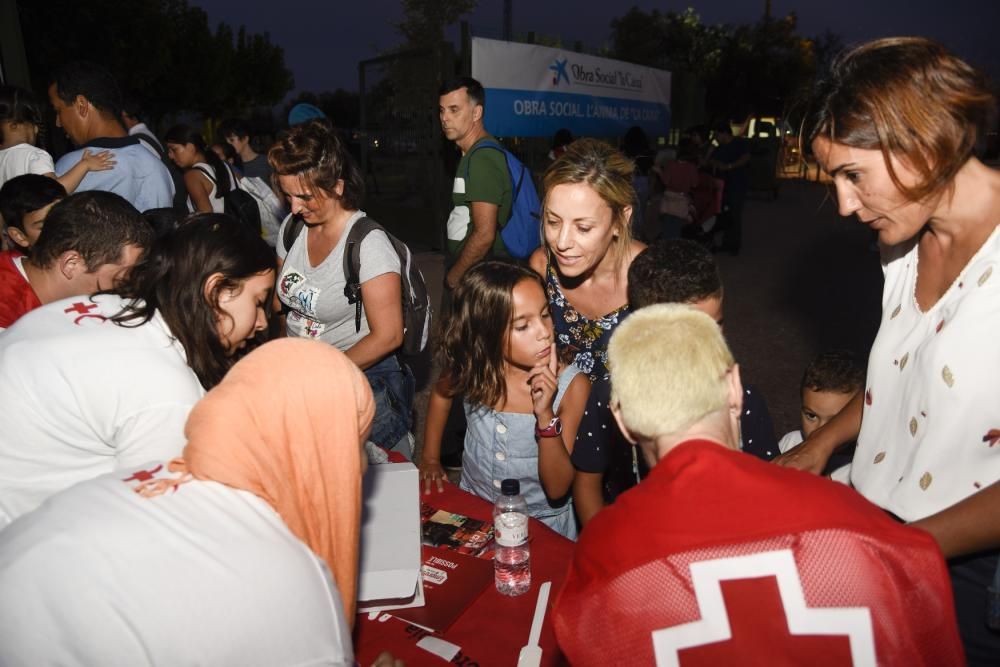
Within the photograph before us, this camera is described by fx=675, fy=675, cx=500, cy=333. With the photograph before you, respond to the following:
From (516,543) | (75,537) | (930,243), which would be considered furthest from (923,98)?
(75,537)

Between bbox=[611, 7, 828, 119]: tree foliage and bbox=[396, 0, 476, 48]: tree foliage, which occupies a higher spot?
bbox=[611, 7, 828, 119]: tree foliage

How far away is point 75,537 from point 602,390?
151cm

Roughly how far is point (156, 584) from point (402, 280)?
1.82 meters

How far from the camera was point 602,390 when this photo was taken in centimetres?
220

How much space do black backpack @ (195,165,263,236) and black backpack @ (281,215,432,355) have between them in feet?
9.55

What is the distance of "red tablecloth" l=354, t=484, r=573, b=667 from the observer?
1.53 meters

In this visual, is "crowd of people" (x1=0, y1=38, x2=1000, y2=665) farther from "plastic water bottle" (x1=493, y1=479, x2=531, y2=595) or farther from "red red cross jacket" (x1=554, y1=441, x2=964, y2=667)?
"plastic water bottle" (x1=493, y1=479, x2=531, y2=595)

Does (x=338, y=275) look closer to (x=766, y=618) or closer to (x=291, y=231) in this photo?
(x=291, y=231)

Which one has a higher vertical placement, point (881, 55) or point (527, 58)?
point (527, 58)

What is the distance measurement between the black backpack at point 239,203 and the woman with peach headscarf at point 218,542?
15.6 ft

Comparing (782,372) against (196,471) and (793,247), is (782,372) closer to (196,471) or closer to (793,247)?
(196,471)

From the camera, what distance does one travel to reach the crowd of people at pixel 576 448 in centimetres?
99

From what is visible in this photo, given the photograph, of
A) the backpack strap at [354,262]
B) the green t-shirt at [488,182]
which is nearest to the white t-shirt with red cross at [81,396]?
the backpack strap at [354,262]

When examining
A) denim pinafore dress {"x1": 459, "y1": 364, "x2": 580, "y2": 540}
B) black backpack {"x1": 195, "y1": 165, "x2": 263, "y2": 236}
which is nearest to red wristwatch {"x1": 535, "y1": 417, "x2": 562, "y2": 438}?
denim pinafore dress {"x1": 459, "y1": 364, "x2": 580, "y2": 540}
